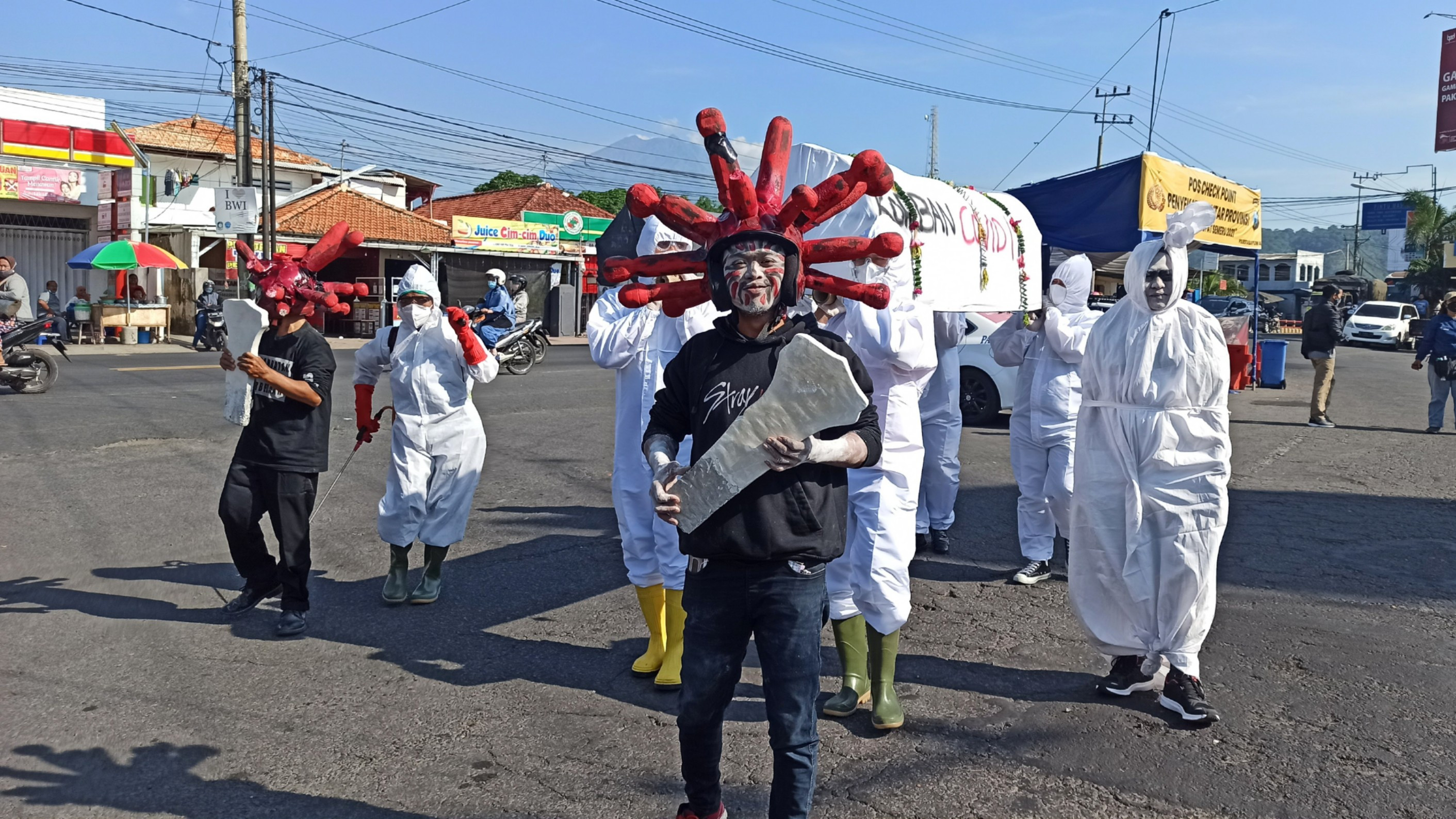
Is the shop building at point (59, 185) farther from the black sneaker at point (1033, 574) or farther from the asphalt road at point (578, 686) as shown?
the black sneaker at point (1033, 574)

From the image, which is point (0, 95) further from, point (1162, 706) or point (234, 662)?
point (1162, 706)

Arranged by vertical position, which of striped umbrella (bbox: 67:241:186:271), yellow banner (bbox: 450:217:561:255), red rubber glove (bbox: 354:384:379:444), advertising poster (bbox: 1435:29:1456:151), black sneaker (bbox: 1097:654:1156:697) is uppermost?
advertising poster (bbox: 1435:29:1456:151)

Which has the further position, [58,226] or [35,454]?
[58,226]

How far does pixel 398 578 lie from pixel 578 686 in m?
1.59

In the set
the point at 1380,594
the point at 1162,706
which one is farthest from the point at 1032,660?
the point at 1380,594

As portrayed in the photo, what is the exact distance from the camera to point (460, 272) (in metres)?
35.1

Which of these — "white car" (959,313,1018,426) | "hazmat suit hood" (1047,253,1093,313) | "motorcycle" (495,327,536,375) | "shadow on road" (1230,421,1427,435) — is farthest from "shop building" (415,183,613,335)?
"hazmat suit hood" (1047,253,1093,313)

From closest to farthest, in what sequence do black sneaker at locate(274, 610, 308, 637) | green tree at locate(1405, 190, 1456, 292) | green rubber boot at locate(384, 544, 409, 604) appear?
1. black sneaker at locate(274, 610, 308, 637)
2. green rubber boot at locate(384, 544, 409, 604)
3. green tree at locate(1405, 190, 1456, 292)

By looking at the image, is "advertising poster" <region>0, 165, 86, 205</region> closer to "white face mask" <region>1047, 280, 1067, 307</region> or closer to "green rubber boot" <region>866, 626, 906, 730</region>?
"white face mask" <region>1047, 280, 1067, 307</region>

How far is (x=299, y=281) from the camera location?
5.25m

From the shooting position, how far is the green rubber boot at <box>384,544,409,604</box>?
18.5 ft

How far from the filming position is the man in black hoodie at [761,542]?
9.68 ft

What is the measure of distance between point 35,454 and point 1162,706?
360 inches

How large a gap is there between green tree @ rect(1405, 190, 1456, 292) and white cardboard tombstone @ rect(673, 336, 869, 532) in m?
60.3
